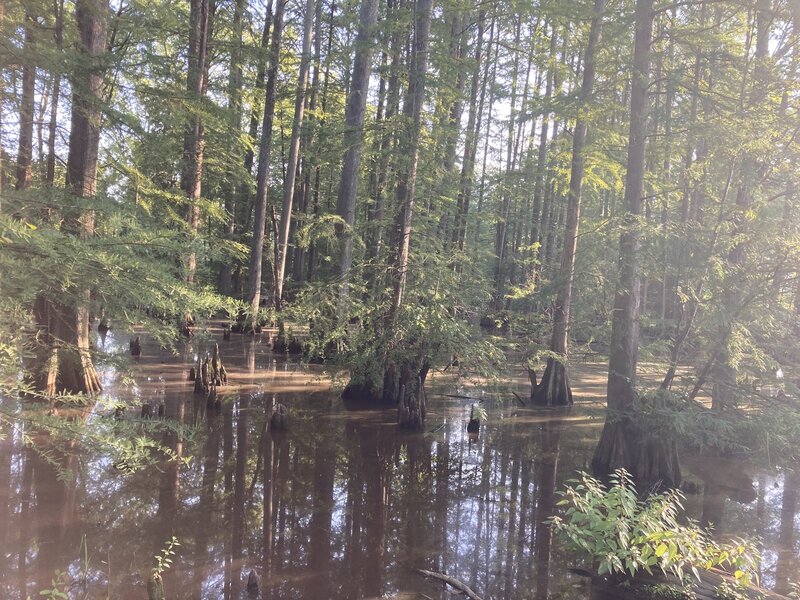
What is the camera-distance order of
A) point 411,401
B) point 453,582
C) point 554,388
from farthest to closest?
point 554,388
point 411,401
point 453,582

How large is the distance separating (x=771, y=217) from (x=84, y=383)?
1096 centimetres

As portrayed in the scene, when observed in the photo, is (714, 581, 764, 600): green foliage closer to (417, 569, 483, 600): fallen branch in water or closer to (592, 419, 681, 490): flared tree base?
(417, 569, 483, 600): fallen branch in water

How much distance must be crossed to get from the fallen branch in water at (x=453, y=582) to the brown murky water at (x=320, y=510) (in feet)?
0.24

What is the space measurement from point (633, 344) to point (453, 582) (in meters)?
4.82

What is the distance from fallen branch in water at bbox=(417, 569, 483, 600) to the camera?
4129mm

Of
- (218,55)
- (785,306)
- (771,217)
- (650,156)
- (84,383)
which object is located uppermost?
(218,55)

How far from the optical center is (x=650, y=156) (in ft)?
29.5

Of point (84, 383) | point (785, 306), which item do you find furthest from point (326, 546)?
point (785, 306)

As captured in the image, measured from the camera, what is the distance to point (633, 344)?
755cm

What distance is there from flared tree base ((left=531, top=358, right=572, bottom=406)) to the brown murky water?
76.9 inches

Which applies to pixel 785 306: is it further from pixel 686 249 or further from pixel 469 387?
pixel 469 387

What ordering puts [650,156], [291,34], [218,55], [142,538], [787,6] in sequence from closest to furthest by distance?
[142,538] < [787,6] < [650,156] < [218,55] < [291,34]

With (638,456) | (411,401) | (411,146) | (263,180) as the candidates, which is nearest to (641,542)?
(638,456)

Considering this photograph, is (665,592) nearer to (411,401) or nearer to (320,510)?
(320,510)
